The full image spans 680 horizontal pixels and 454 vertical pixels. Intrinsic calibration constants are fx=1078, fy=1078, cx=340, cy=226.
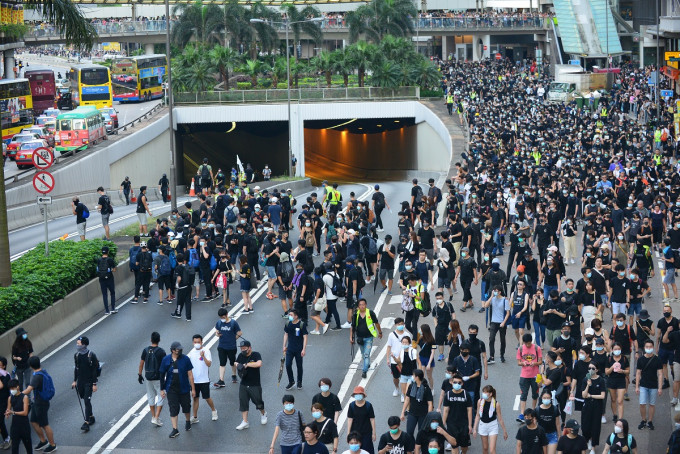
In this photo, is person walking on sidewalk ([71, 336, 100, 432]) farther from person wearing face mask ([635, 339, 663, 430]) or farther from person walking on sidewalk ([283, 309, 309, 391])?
person wearing face mask ([635, 339, 663, 430])

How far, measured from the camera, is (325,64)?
66.5 metres

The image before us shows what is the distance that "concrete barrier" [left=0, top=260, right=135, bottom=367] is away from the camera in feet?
63.4

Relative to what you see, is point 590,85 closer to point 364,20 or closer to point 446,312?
point 364,20

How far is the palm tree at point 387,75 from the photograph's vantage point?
6262 centimetres

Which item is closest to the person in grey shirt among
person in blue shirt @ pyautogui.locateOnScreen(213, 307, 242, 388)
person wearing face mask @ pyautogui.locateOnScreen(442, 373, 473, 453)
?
person wearing face mask @ pyautogui.locateOnScreen(442, 373, 473, 453)

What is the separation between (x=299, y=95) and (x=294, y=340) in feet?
146

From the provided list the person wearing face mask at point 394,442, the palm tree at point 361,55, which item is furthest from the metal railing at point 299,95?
the person wearing face mask at point 394,442

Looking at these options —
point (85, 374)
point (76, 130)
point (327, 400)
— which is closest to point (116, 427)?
point (85, 374)

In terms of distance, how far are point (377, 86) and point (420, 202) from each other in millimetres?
35630

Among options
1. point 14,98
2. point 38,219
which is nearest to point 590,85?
point 14,98

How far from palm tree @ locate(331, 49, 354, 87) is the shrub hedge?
43.4 m

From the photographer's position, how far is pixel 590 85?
68.8m

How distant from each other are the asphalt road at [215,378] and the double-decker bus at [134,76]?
5106 cm

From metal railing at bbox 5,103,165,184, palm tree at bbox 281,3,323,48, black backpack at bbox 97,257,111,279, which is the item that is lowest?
black backpack at bbox 97,257,111,279
